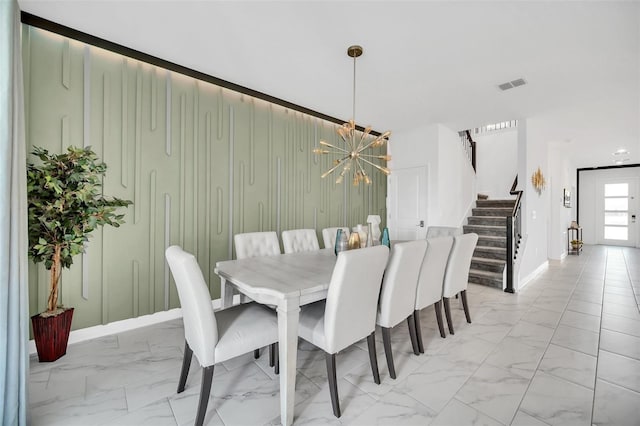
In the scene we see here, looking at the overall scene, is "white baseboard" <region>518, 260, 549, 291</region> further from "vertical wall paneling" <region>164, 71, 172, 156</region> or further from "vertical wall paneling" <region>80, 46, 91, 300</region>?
"vertical wall paneling" <region>80, 46, 91, 300</region>

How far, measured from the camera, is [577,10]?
6.78 feet

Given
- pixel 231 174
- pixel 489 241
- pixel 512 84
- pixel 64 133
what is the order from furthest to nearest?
pixel 489 241 → pixel 231 174 → pixel 512 84 → pixel 64 133

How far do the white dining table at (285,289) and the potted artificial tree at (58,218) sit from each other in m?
1.13

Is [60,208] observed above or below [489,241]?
above

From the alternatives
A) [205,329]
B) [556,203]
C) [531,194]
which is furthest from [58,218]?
[556,203]

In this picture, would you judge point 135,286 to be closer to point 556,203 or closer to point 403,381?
point 403,381

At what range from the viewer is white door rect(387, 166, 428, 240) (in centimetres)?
502

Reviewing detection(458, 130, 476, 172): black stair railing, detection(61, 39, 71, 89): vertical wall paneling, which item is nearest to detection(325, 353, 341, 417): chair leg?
detection(61, 39, 71, 89): vertical wall paneling

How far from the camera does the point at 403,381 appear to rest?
1.93 m

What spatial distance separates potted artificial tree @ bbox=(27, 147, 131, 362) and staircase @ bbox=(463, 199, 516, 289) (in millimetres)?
4940

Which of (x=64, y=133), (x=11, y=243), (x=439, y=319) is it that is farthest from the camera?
(x=439, y=319)

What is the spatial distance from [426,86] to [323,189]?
2.02 m

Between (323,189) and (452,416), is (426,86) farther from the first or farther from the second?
(452,416)

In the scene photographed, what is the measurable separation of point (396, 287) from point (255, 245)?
1.49 metres
